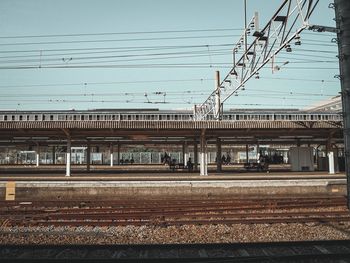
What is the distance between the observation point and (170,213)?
38.8ft

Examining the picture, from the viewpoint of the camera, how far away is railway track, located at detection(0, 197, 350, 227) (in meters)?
10.6

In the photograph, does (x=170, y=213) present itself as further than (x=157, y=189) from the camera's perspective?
No

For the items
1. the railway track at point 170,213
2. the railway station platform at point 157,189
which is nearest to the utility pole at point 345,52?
the railway track at point 170,213

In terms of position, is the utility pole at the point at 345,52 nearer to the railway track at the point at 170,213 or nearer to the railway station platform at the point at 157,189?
the railway track at the point at 170,213

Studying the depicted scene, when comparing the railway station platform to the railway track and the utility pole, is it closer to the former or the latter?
the railway track

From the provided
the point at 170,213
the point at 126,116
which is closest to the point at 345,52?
the point at 170,213

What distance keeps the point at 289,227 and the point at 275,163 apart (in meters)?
37.4

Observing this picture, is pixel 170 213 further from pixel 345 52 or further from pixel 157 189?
pixel 345 52

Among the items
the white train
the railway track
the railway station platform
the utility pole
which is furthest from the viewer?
the white train

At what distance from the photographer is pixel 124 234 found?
928 centimetres

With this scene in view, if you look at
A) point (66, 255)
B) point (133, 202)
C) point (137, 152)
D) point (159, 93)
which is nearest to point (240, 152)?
point (137, 152)

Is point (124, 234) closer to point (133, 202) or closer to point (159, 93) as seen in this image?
point (133, 202)

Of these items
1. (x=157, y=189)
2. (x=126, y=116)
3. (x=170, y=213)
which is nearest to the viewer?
(x=170, y=213)

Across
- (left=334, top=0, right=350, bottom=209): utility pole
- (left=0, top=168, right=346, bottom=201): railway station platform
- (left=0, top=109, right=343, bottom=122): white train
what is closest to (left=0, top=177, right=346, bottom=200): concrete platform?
(left=0, top=168, right=346, bottom=201): railway station platform
